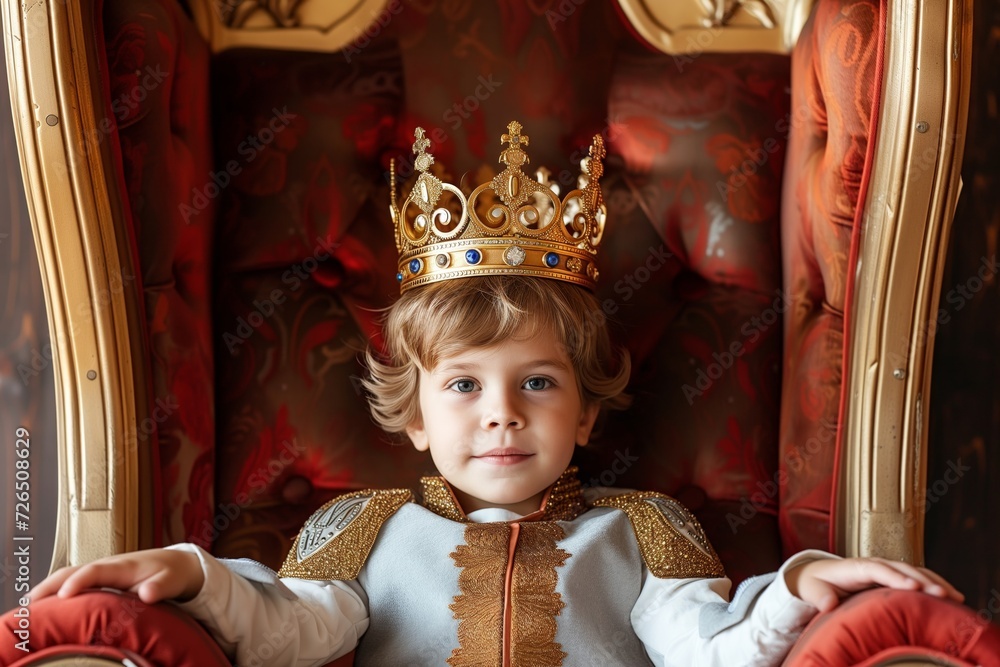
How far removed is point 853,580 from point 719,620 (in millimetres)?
182

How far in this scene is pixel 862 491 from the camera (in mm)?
1354

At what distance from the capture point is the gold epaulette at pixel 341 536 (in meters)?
1.31

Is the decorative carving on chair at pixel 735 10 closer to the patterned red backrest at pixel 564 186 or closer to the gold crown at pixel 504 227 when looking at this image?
the patterned red backrest at pixel 564 186

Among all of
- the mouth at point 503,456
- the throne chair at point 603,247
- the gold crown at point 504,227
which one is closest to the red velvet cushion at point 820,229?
the throne chair at point 603,247

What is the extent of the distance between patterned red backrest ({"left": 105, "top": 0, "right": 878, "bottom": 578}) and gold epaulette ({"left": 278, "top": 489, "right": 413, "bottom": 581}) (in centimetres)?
16

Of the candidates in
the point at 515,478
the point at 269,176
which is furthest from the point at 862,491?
the point at 269,176

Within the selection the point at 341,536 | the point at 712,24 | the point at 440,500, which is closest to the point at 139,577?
the point at 341,536

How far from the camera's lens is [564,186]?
159cm

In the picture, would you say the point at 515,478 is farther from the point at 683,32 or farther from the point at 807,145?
the point at 683,32

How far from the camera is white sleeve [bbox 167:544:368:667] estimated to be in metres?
1.08

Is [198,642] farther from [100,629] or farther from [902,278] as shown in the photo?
[902,278]

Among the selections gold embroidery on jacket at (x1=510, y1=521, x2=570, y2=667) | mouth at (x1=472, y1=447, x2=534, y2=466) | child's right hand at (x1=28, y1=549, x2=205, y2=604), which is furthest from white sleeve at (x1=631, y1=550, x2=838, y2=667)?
child's right hand at (x1=28, y1=549, x2=205, y2=604)

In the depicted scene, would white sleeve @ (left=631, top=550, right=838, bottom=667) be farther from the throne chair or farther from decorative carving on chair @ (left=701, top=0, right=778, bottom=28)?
decorative carving on chair @ (left=701, top=0, right=778, bottom=28)

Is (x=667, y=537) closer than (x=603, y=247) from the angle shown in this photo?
Yes
